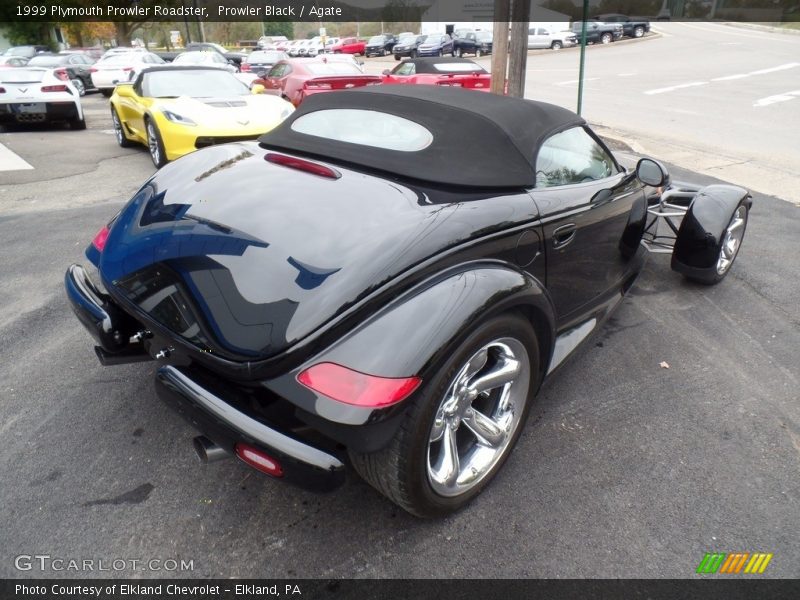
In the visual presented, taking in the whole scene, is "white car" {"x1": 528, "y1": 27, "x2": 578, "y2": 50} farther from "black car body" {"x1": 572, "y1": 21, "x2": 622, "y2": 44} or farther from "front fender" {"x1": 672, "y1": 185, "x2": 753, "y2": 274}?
"front fender" {"x1": 672, "y1": 185, "x2": 753, "y2": 274}

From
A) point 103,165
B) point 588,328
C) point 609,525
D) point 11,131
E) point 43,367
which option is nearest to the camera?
point 609,525

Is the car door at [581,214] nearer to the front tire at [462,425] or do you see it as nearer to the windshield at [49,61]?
the front tire at [462,425]

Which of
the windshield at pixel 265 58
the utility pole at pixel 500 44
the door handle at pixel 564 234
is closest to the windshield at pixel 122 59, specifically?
the windshield at pixel 265 58

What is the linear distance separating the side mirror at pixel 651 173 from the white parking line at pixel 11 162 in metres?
8.11

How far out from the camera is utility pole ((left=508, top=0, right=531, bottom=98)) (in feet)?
25.4

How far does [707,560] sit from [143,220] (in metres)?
2.57

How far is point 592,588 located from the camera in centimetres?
192

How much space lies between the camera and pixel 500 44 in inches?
344

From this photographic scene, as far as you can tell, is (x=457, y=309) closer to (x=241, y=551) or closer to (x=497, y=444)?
(x=497, y=444)

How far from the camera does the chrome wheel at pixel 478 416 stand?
6.73 feet

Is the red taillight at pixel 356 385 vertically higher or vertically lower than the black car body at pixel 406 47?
higher

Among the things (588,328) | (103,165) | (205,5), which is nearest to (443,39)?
(205,5)

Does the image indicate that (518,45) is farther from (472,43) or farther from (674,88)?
(472,43)

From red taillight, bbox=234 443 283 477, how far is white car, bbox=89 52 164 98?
18054mm
